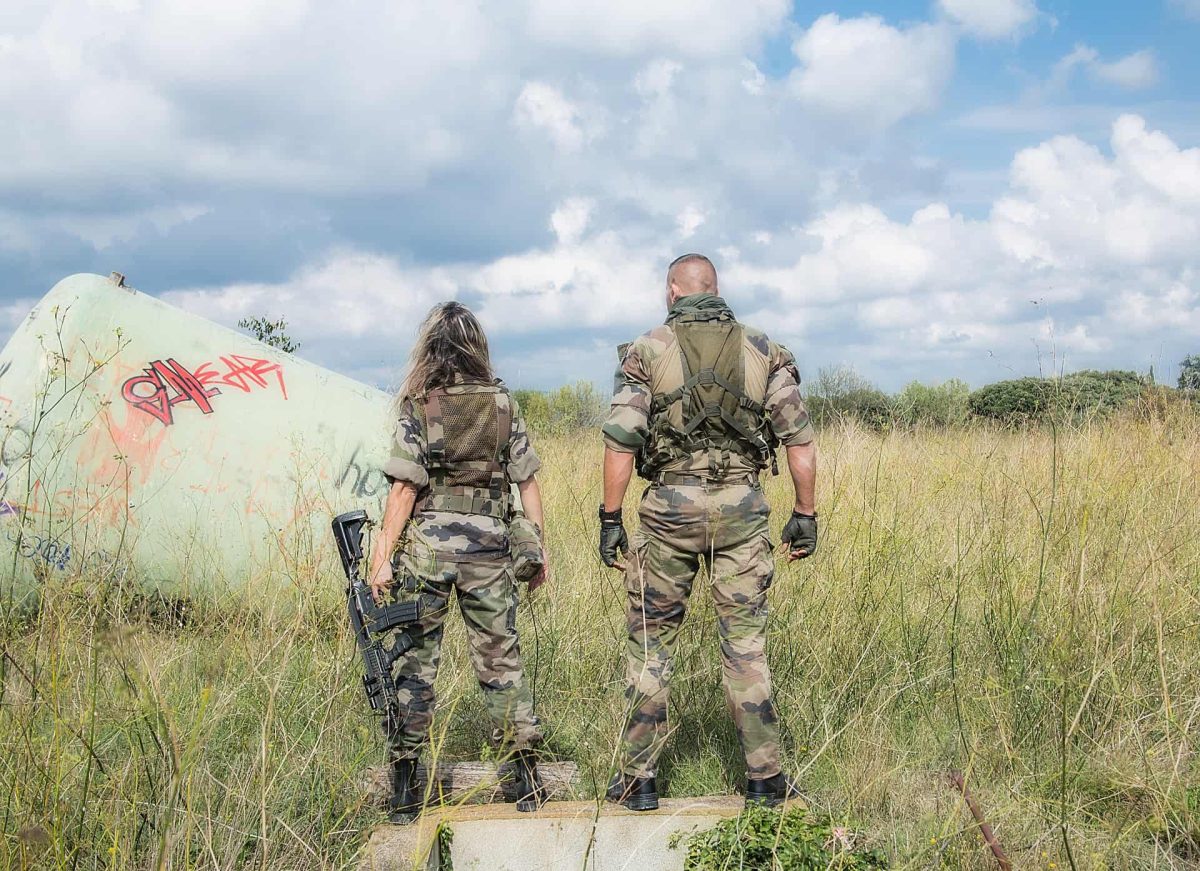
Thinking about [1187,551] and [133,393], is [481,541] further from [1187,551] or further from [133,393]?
[1187,551]

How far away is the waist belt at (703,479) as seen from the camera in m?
3.63

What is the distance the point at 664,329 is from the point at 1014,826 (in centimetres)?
213

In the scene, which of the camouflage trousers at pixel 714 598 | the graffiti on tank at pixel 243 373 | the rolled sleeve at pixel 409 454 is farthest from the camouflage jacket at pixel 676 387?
the graffiti on tank at pixel 243 373

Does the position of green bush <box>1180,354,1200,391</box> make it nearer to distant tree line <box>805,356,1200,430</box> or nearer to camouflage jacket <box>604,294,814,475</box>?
distant tree line <box>805,356,1200,430</box>

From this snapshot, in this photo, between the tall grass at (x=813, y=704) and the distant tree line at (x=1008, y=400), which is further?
the distant tree line at (x=1008, y=400)

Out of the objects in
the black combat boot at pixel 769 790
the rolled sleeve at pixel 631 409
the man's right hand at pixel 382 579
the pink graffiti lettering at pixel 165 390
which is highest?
the pink graffiti lettering at pixel 165 390

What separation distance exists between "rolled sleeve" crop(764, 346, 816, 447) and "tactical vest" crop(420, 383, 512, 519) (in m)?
1.05

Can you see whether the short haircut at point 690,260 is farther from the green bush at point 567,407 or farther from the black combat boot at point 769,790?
the green bush at point 567,407

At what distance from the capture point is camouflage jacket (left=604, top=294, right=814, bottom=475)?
367cm

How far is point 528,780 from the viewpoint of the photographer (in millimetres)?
3637

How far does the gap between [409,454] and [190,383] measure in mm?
2724

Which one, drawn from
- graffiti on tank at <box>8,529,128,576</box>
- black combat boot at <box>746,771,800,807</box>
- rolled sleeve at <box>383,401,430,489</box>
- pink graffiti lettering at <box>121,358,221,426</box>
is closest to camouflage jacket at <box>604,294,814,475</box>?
rolled sleeve at <box>383,401,430,489</box>

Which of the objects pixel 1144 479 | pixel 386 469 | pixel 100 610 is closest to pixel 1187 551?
pixel 1144 479

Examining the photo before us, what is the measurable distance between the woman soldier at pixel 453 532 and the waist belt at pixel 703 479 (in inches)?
23.3
